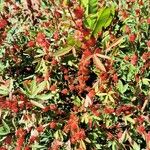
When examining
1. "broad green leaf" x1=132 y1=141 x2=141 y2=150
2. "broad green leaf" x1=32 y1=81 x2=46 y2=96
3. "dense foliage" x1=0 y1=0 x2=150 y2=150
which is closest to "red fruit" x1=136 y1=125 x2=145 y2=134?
"dense foliage" x1=0 y1=0 x2=150 y2=150

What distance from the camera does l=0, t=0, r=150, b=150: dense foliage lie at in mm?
2500

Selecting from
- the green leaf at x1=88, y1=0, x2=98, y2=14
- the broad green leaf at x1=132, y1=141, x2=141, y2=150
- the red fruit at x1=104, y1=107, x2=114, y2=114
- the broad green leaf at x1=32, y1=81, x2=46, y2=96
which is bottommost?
the broad green leaf at x1=132, y1=141, x2=141, y2=150

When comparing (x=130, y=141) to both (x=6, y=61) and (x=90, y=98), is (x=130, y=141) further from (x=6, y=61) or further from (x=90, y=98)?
(x=6, y=61)

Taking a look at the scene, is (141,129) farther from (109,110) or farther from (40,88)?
(40,88)

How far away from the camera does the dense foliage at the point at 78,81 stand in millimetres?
2500

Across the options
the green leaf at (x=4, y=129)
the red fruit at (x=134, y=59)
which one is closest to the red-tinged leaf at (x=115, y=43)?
the red fruit at (x=134, y=59)

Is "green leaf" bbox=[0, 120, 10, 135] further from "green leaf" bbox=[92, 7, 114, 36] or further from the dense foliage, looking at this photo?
"green leaf" bbox=[92, 7, 114, 36]

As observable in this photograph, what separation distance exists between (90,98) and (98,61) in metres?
0.27

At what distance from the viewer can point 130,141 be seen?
2.63 meters

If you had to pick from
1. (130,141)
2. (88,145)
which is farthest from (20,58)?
(130,141)

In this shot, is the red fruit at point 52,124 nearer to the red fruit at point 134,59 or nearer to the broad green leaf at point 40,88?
the broad green leaf at point 40,88

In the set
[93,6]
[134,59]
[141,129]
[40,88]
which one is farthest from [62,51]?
[141,129]

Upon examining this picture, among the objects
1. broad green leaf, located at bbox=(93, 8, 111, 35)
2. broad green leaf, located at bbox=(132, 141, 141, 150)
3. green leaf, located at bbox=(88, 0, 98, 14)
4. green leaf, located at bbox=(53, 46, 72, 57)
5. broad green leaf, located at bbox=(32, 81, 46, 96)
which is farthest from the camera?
green leaf, located at bbox=(88, 0, 98, 14)

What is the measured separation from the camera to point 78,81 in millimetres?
2801
